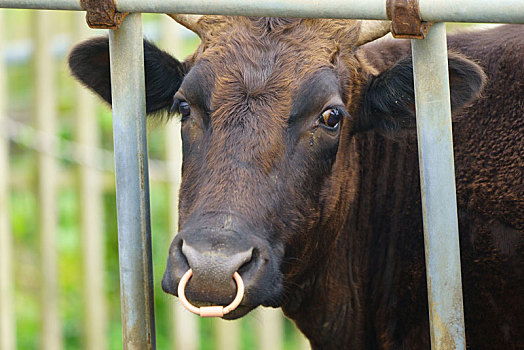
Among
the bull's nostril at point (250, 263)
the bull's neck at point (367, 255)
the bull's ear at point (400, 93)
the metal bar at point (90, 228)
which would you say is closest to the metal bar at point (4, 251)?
the metal bar at point (90, 228)

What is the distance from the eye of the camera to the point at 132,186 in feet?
8.54

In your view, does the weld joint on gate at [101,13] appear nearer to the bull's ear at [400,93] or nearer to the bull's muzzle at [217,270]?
the bull's muzzle at [217,270]

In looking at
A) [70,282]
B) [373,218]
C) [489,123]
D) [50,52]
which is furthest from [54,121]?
[489,123]

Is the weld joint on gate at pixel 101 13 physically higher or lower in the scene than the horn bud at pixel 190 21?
lower

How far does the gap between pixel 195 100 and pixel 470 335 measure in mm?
1499

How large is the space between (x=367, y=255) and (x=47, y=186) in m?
3.77

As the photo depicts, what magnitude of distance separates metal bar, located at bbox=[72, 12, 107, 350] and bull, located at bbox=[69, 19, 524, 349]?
343 cm

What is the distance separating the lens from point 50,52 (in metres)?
6.55

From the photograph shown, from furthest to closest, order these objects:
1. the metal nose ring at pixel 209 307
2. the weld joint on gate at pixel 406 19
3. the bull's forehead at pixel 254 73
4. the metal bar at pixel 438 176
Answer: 1. the bull's forehead at pixel 254 73
2. the metal nose ring at pixel 209 307
3. the metal bar at pixel 438 176
4. the weld joint on gate at pixel 406 19

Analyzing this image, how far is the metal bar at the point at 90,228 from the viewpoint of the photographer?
Answer: 682 cm

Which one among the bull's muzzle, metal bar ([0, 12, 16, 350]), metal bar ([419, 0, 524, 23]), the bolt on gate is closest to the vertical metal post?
the bolt on gate

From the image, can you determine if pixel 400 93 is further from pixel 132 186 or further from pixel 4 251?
pixel 4 251

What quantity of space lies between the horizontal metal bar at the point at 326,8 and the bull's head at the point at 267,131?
2.00 feet

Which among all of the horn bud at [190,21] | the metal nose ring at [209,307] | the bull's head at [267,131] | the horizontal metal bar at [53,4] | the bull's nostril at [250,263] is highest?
the horn bud at [190,21]
